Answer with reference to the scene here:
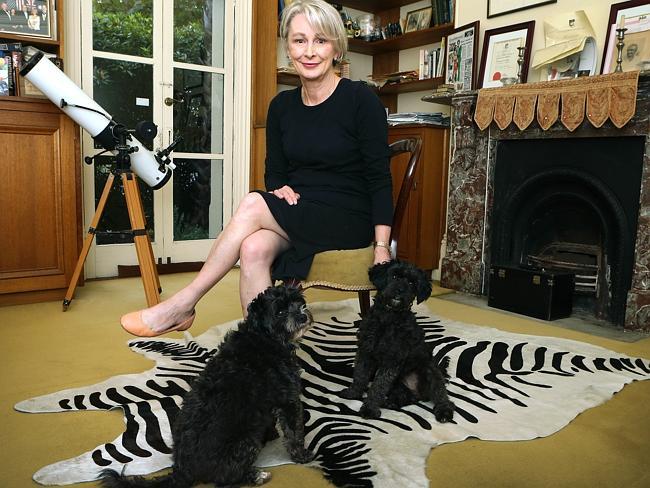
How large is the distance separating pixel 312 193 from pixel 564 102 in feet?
5.82

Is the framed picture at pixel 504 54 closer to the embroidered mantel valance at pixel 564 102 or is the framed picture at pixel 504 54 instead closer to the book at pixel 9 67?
the embroidered mantel valance at pixel 564 102

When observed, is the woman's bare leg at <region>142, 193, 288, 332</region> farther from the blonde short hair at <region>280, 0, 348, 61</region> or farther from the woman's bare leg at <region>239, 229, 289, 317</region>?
the blonde short hair at <region>280, 0, 348, 61</region>

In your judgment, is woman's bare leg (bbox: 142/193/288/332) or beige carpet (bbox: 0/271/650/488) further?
woman's bare leg (bbox: 142/193/288/332)

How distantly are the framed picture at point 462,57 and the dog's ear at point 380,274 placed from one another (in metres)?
2.35

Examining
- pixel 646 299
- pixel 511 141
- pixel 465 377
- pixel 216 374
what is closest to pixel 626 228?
pixel 646 299

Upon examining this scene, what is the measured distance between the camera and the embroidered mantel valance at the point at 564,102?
271 cm

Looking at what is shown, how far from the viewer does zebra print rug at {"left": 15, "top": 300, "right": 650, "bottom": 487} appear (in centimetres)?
140

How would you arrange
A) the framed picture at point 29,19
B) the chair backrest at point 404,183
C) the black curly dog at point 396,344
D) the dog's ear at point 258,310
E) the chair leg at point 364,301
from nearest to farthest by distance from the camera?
the dog's ear at point 258,310
the black curly dog at point 396,344
the chair backrest at point 404,183
the chair leg at point 364,301
the framed picture at point 29,19

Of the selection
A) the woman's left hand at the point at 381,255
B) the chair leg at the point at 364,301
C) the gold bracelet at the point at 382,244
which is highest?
the gold bracelet at the point at 382,244

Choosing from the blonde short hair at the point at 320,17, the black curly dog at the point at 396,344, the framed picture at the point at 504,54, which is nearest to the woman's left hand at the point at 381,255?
the black curly dog at the point at 396,344

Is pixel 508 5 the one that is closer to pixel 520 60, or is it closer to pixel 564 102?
pixel 520 60

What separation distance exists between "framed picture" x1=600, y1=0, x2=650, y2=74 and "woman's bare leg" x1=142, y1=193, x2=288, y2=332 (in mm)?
2125

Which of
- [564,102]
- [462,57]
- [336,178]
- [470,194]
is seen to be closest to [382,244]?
[336,178]

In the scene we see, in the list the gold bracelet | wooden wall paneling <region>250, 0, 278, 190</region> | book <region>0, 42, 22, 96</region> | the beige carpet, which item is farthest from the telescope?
the gold bracelet
